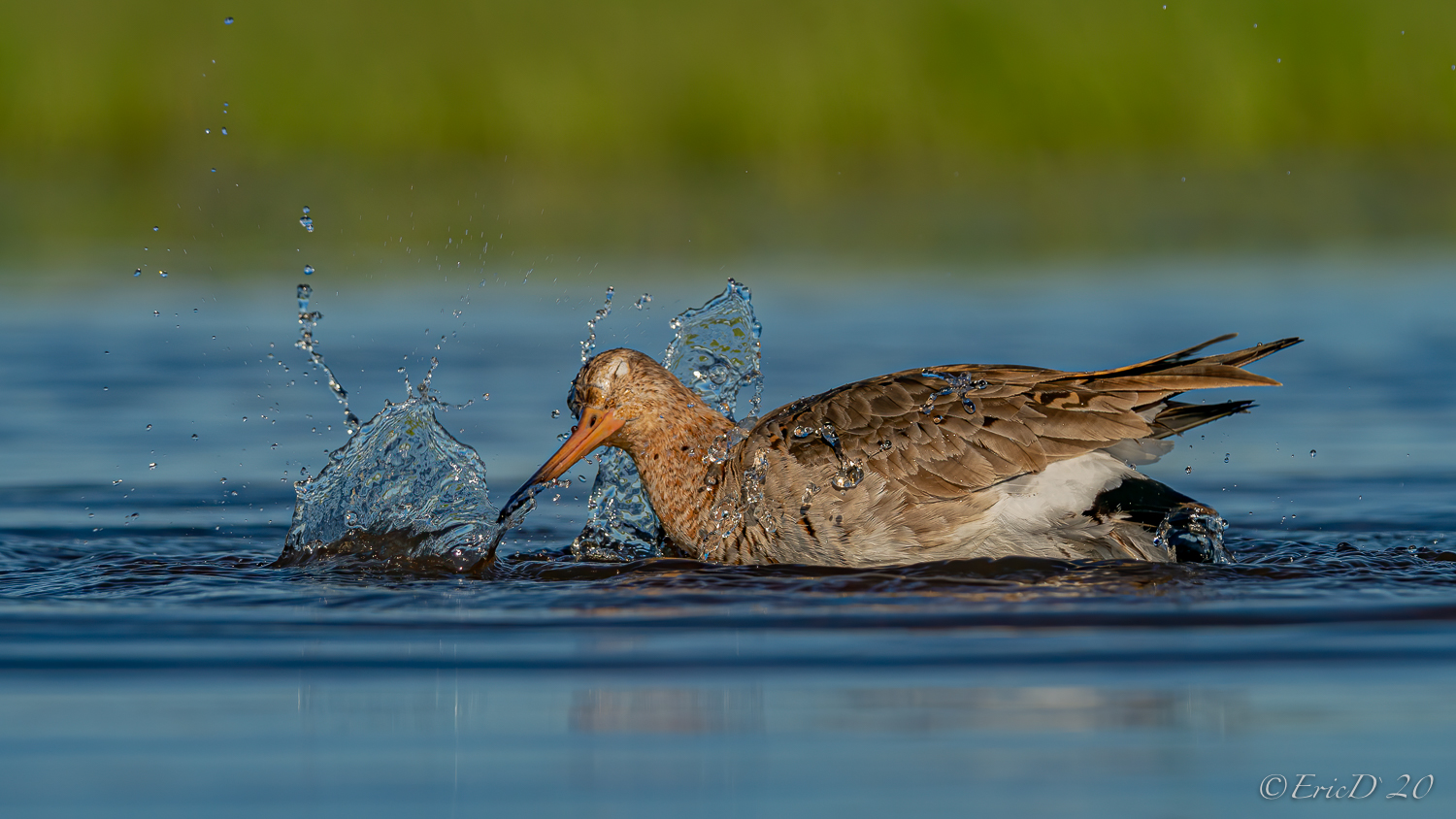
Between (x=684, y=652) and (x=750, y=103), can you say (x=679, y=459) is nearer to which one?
(x=684, y=652)

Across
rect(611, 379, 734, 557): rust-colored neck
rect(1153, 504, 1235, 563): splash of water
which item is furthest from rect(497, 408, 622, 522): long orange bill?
rect(1153, 504, 1235, 563): splash of water

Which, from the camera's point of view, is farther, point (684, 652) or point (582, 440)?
point (582, 440)

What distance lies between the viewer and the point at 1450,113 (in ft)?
77.8

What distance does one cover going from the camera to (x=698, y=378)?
890 centimetres

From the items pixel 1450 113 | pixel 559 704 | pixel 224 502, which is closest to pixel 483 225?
pixel 224 502

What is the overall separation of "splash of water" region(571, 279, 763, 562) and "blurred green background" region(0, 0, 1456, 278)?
12.0 meters

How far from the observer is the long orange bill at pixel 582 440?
7656mm

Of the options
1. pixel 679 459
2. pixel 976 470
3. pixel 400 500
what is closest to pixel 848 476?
pixel 976 470

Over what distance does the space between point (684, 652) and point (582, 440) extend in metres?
2.44

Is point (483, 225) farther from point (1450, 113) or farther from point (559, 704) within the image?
point (559, 704)

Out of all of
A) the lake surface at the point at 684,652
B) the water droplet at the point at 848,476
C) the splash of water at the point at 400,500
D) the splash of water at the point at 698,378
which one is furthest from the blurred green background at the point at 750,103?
the water droplet at the point at 848,476

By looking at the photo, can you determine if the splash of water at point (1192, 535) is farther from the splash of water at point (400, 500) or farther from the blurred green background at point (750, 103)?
the blurred green background at point (750, 103)

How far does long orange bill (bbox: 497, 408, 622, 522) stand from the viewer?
25.1ft

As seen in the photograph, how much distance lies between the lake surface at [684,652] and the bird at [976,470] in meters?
0.17
